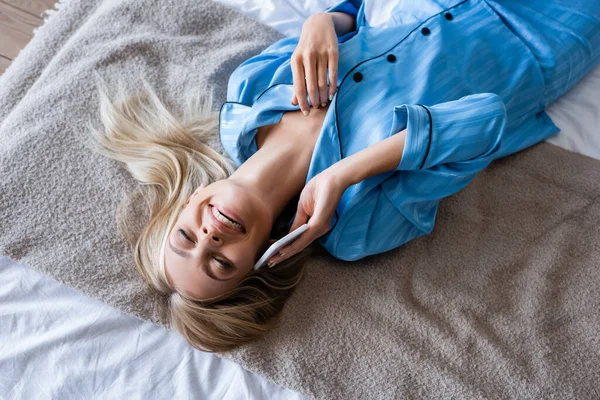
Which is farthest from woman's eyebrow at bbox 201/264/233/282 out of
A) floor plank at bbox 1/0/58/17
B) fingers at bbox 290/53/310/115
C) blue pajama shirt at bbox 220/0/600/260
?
floor plank at bbox 1/0/58/17

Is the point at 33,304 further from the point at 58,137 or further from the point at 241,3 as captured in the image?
the point at 241,3

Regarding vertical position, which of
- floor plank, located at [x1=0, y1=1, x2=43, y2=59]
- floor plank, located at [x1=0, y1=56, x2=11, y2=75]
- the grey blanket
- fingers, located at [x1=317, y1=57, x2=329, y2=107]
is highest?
floor plank, located at [x1=0, y1=1, x2=43, y2=59]

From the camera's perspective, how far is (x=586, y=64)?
1.28 m

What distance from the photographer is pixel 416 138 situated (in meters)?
0.99

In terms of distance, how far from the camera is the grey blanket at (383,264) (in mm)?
1004

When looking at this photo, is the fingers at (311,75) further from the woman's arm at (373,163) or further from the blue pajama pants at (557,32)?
the blue pajama pants at (557,32)

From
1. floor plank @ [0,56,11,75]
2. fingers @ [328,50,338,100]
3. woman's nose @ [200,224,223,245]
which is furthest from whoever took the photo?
floor plank @ [0,56,11,75]

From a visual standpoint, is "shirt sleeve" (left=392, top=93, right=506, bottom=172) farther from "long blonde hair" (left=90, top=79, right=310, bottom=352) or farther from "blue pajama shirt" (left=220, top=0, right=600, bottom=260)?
"long blonde hair" (left=90, top=79, right=310, bottom=352)

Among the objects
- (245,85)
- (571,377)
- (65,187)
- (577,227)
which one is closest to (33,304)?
(65,187)

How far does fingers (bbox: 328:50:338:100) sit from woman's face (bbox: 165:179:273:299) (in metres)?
0.27

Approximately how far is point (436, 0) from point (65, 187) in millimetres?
938

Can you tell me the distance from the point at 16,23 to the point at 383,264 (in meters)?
1.31

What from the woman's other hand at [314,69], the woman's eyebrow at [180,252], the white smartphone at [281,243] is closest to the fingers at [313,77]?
the woman's other hand at [314,69]

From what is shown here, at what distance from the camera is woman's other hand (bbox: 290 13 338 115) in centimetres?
108
